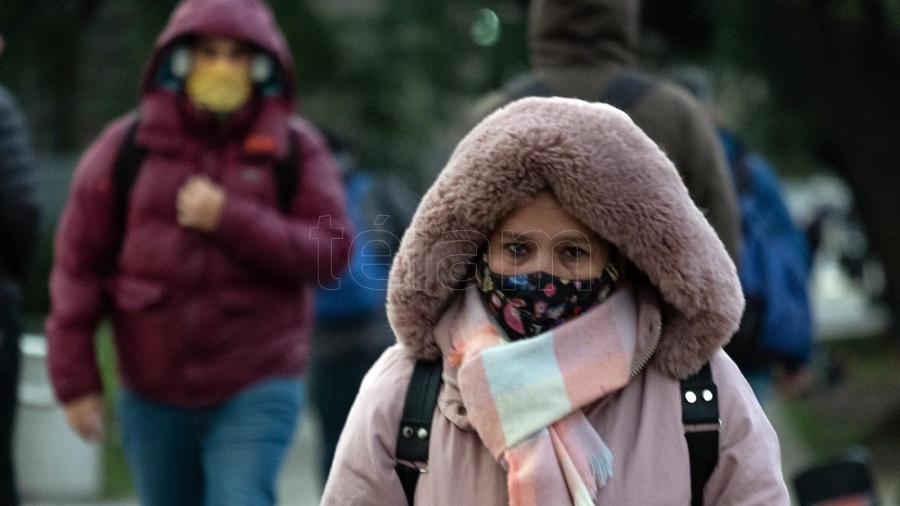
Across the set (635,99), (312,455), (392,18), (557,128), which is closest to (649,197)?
(557,128)

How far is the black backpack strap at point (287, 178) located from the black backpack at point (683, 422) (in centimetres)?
185

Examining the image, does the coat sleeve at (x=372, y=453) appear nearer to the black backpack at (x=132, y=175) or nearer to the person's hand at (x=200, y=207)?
the person's hand at (x=200, y=207)

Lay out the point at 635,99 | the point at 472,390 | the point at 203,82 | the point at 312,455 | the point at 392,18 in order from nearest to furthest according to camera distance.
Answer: the point at 472,390 → the point at 635,99 → the point at 203,82 → the point at 312,455 → the point at 392,18

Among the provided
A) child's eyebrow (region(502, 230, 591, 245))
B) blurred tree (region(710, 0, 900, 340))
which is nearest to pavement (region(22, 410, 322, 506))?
blurred tree (region(710, 0, 900, 340))

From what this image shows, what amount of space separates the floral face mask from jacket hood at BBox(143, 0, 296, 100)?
2.07 meters

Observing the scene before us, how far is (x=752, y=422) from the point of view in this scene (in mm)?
2486

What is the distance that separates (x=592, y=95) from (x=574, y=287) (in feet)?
5.11

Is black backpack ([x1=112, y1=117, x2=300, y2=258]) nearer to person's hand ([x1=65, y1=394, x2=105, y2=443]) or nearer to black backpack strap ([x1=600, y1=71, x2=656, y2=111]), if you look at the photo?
person's hand ([x1=65, y1=394, x2=105, y2=443])

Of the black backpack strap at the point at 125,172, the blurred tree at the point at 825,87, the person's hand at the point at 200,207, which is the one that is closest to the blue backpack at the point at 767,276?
the person's hand at the point at 200,207

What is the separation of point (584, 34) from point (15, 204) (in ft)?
5.72

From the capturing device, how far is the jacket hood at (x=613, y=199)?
8.29 feet

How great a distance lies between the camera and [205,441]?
421cm

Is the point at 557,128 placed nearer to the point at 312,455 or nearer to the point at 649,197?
the point at 649,197

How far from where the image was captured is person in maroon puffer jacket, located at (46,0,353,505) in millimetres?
4172
